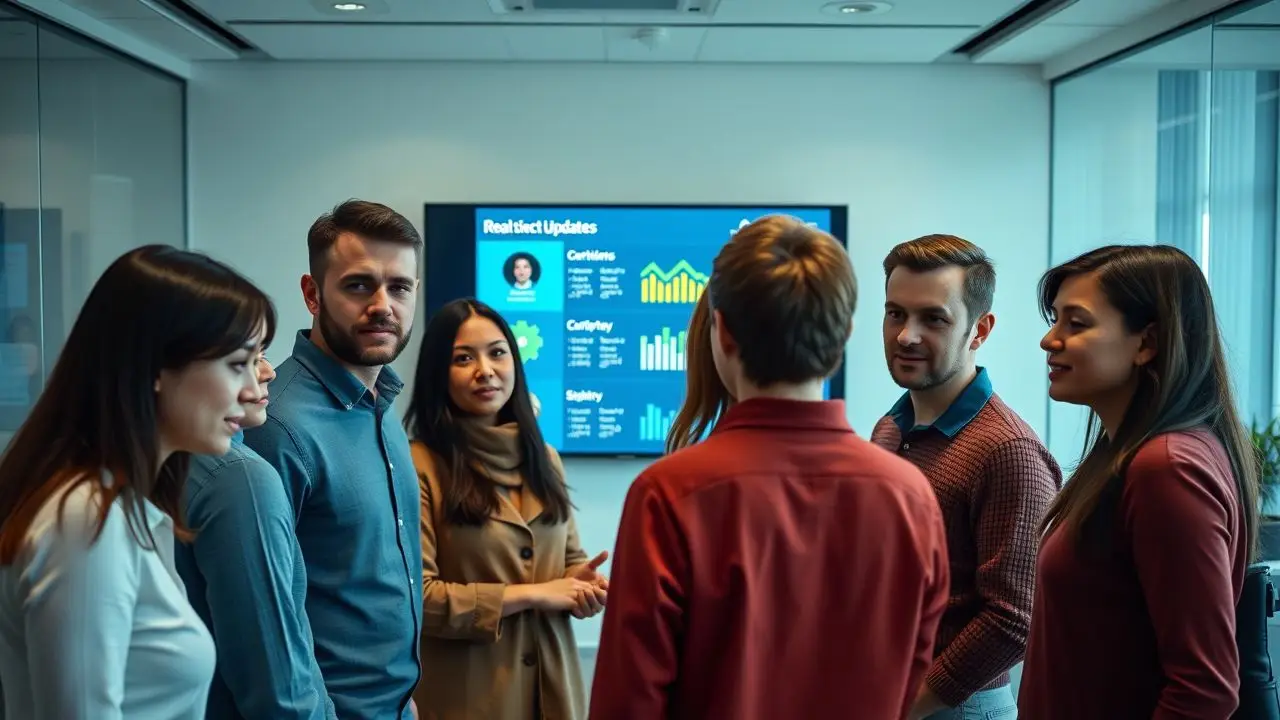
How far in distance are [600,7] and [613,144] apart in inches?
36.2

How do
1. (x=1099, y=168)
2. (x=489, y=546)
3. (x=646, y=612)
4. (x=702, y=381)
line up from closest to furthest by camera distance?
(x=646, y=612) → (x=702, y=381) → (x=489, y=546) → (x=1099, y=168)

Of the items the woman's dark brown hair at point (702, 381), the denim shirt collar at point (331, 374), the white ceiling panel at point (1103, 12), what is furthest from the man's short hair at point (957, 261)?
the white ceiling panel at point (1103, 12)

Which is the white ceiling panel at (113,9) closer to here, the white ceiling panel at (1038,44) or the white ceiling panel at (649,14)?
the white ceiling panel at (649,14)

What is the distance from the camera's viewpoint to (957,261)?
78.1 inches

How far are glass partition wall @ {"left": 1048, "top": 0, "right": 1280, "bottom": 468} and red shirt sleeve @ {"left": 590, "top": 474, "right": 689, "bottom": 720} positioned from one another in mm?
2373

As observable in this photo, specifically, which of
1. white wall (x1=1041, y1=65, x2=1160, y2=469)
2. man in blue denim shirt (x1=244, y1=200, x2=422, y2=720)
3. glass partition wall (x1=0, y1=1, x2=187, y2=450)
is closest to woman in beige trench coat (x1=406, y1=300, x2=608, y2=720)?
man in blue denim shirt (x1=244, y1=200, x2=422, y2=720)

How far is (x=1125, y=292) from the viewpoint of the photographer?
1657 millimetres

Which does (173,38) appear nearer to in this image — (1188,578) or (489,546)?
(489,546)

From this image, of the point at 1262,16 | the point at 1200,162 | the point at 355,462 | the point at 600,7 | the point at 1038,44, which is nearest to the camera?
the point at 355,462

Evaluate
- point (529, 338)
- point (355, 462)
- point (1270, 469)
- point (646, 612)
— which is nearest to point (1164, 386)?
point (646, 612)

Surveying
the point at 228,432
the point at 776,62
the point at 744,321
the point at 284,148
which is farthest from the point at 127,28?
the point at 744,321

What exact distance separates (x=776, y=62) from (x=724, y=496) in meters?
3.66

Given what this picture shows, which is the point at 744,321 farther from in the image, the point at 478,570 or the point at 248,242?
the point at 248,242

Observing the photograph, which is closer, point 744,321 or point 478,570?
point 744,321
